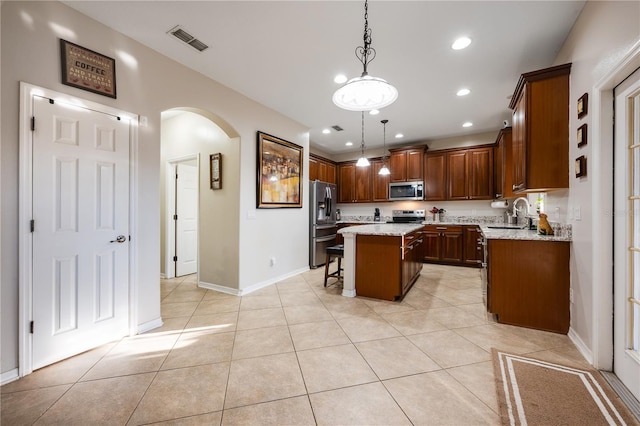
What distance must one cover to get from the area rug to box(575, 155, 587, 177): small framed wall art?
1473 mm

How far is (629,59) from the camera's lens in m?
1.50

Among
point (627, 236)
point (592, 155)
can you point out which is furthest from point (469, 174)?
point (627, 236)

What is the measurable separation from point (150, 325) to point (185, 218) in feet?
7.92

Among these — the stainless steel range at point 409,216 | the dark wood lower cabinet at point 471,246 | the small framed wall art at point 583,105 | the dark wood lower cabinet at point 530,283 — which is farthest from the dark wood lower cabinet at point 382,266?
the stainless steel range at point 409,216

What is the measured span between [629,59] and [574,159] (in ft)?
3.08

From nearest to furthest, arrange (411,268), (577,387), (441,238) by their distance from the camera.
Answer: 1. (577,387)
2. (411,268)
3. (441,238)

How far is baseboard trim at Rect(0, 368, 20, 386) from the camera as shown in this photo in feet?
5.63

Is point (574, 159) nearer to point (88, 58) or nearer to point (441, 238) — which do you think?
point (441, 238)

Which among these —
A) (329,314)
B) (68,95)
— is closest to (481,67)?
(329,314)

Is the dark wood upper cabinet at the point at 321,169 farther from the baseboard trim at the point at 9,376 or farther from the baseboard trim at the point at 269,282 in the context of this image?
the baseboard trim at the point at 9,376

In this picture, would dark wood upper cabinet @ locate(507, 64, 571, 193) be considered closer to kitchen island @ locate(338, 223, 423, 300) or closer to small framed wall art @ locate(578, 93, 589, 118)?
small framed wall art @ locate(578, 93, 589, 118)

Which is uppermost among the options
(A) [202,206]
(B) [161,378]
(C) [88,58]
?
(C) [88,58]

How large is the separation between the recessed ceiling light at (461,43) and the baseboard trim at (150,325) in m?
4.07

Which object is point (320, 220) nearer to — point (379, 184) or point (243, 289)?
point (379, 184)
